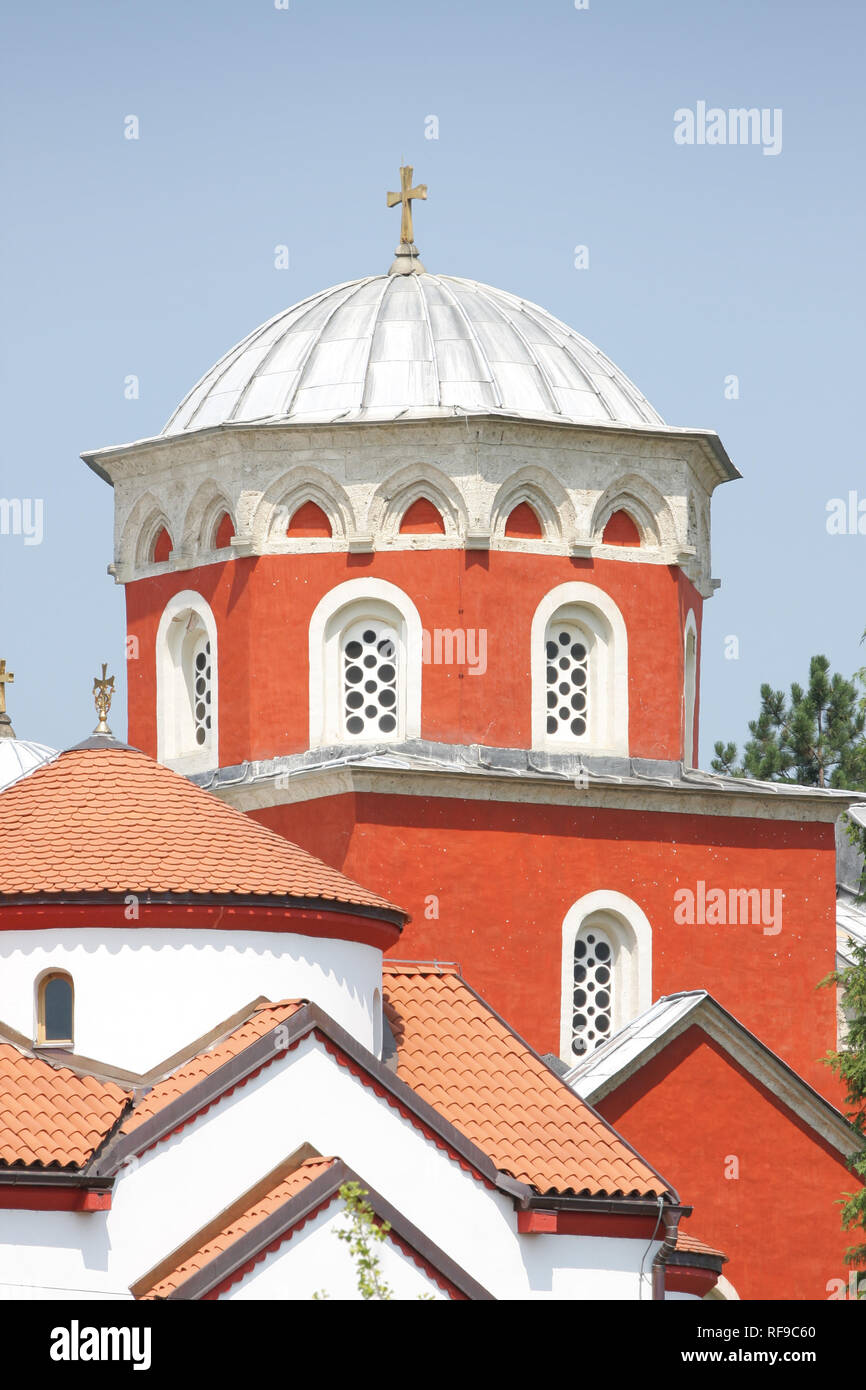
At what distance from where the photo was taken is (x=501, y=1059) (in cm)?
2059

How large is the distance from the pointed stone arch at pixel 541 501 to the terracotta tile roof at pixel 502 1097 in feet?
18.6

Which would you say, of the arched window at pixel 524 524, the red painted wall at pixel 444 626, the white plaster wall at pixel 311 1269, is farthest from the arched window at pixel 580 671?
the white plaster wall at pixel 311 1269

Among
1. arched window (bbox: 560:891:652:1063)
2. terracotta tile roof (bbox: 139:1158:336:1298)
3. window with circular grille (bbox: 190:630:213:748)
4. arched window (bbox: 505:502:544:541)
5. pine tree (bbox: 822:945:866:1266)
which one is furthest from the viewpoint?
window with circular grille (bbox: 190:630:213:748)

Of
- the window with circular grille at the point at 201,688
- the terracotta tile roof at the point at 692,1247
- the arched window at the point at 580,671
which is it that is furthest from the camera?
the window with circular grille at the point at 201,688

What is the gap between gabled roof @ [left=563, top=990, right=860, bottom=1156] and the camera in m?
23.0

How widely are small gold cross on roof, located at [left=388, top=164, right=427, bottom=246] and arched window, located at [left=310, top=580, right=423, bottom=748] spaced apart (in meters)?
4.90

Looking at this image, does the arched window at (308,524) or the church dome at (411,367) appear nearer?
the arched window at (308,524)

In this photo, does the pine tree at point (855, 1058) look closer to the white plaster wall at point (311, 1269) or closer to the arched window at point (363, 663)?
the arched window at point (363, 663)

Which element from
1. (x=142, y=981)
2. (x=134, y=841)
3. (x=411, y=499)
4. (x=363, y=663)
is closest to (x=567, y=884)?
(x=363, y=663)

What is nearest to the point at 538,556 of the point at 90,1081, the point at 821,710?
the point at 90,1081

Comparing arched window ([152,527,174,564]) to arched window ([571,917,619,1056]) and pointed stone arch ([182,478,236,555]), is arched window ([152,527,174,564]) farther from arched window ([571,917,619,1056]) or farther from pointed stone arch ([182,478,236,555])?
arched window ([571,917,619,1056])

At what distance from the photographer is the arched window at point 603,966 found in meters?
24.6

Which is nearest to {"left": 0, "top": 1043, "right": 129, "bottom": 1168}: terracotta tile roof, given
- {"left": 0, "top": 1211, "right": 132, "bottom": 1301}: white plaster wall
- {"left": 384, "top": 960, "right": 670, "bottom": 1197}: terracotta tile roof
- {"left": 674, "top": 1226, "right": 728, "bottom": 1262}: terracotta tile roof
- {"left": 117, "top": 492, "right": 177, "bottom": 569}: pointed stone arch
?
{"left": 0, "top": 1211, "right": 132, "bottom": 1301}: white plaster wall

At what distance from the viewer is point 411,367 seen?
86.4 feet
